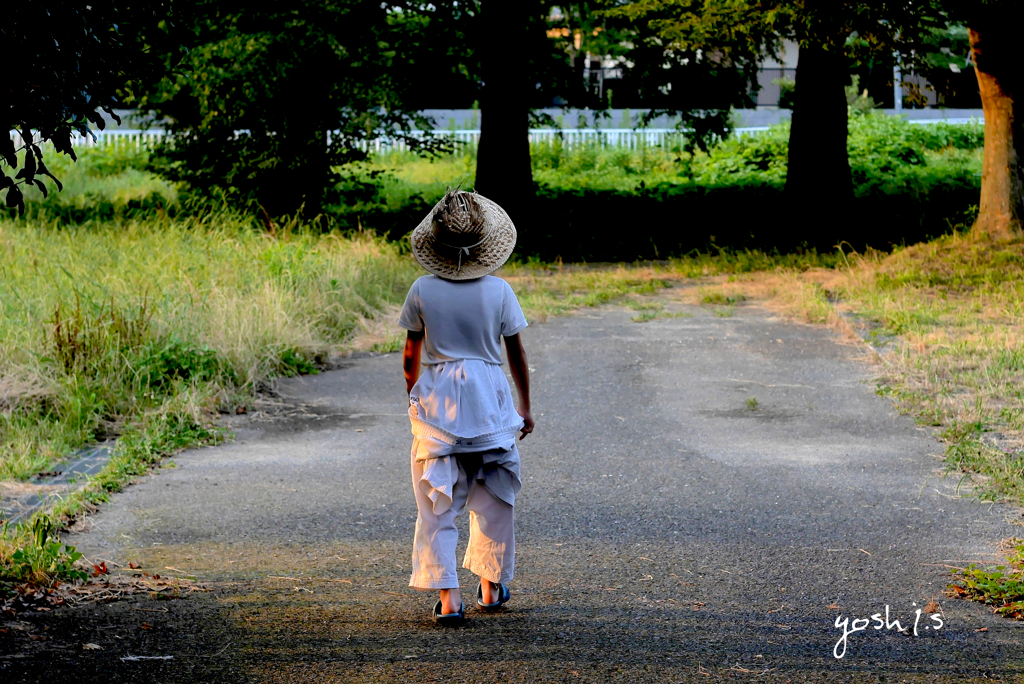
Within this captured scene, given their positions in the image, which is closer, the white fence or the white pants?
the white pants

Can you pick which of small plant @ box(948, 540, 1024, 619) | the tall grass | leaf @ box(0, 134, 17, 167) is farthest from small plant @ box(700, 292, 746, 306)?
leaf @ box(0, 134, 17, 167)

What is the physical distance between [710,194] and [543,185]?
3.38m

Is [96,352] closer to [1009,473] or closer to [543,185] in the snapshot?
[1009,473]

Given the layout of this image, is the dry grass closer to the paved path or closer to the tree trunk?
the paved path

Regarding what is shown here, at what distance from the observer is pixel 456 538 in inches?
168

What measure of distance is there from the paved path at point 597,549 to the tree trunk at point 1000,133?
6.27 metres

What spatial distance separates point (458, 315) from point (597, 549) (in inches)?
62.8

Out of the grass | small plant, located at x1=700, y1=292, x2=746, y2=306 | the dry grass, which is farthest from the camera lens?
the grass

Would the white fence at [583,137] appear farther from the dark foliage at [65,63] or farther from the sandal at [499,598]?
the sandal at [499,598]

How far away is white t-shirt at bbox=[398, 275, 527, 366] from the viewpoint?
4191 millimetres

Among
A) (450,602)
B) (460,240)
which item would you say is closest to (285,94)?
(460,240)

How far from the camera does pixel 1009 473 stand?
20.1 feet

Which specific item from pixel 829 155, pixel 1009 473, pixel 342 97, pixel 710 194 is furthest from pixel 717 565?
pixel 710 194

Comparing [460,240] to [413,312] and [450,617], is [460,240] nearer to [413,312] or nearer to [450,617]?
[413,312]
